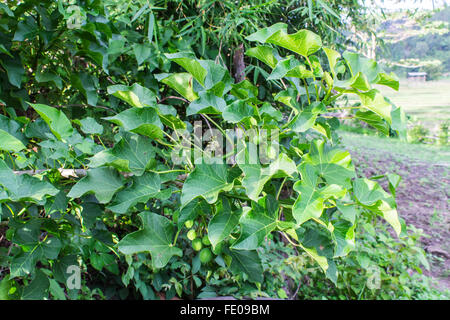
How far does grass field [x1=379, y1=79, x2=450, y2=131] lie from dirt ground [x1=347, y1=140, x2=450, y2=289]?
0.43 metres

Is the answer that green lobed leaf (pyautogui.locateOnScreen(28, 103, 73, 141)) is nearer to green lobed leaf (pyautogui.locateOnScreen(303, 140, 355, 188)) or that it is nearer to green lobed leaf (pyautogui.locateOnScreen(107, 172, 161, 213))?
green lobed leaf (pyautogui.locateOnScreen(107, 172, 161, 213))

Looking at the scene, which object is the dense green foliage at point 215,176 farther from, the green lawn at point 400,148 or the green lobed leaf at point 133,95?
the green lawn at point 400,148

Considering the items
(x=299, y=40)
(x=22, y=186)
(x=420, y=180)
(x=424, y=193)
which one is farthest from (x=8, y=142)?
(x=420, y=180)

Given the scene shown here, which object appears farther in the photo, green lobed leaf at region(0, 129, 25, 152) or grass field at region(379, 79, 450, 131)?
grass field at region(379, 79, 450, 131)

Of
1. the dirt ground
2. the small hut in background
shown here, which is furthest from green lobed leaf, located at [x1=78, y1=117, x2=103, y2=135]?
the small hut in background

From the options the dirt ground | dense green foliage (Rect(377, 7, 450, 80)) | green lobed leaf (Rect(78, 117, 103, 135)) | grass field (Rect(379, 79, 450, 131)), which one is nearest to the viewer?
green lobed leaf (Rect(78, 117, 103, 135))

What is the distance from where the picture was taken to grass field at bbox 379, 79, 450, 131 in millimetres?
2516

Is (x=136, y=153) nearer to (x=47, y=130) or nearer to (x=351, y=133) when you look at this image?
(x=47, y=130)

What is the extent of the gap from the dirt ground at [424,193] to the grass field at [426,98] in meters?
0.43

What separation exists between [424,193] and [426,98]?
818 millimetres

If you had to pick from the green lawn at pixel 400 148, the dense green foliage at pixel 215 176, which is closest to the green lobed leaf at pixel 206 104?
the dense green foliage at pixel 215 176

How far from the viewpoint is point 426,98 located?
2609mm

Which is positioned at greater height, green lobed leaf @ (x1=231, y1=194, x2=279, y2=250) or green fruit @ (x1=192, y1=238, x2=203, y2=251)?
green lobed leaf @ (x1=231, y1=194, x2=279, y2=250)
